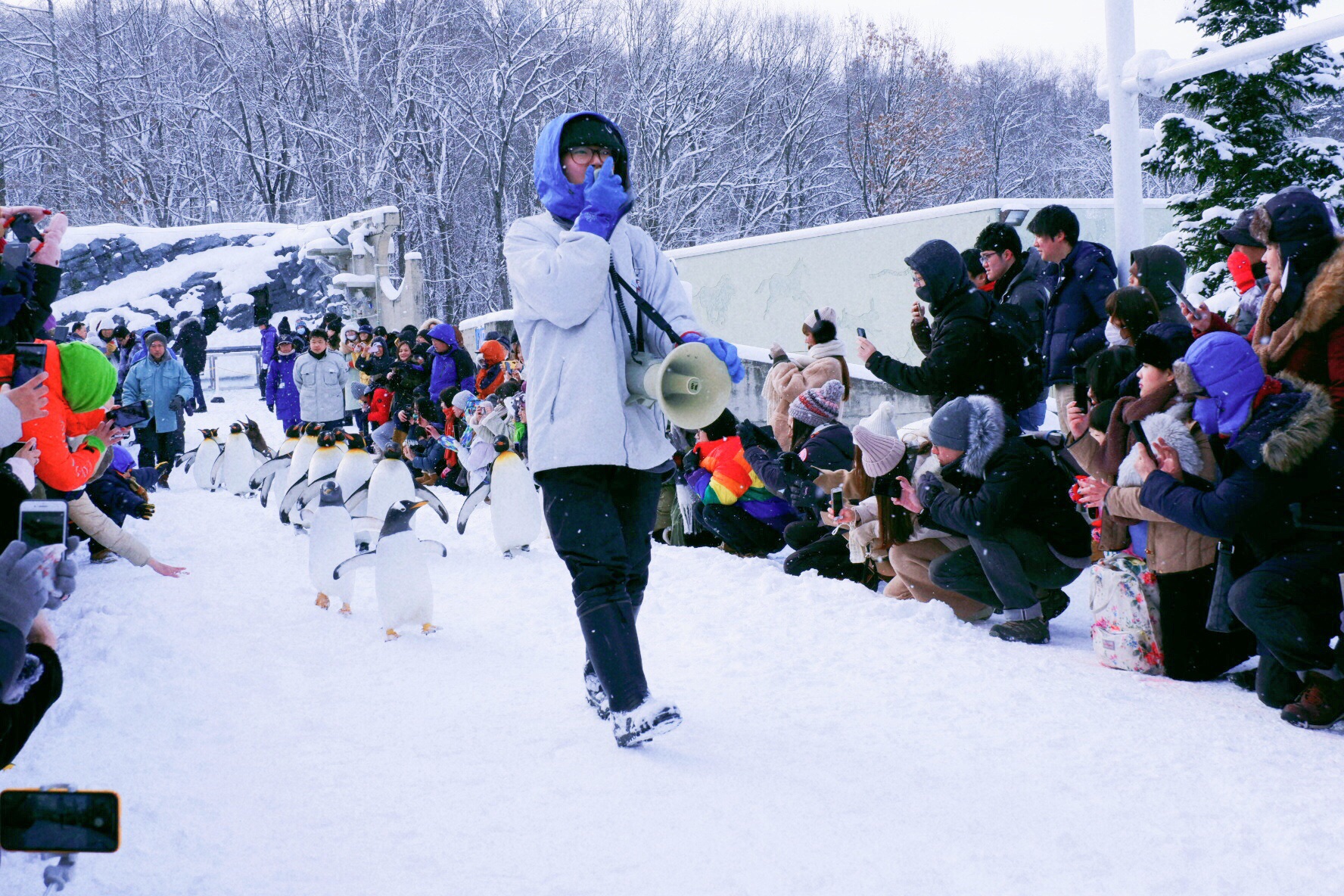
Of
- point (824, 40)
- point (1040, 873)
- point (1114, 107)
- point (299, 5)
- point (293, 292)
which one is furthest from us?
point (824, 40)

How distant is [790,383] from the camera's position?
244 inches

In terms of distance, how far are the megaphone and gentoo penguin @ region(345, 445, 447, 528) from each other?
3599 mm

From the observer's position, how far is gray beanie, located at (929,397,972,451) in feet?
13.7

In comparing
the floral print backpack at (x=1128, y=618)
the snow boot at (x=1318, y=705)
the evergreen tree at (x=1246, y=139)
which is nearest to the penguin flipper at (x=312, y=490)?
the floral print backpack at (x=1128, y=618)

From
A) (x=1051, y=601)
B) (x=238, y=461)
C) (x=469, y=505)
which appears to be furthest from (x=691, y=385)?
(x=238, y=461)

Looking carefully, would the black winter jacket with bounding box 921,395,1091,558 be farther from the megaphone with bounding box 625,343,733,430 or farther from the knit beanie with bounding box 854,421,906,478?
the megaphone with bounding box 625,343,733,430

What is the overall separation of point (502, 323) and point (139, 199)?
18.5m

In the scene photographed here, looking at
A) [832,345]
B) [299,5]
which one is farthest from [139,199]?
[832,345]

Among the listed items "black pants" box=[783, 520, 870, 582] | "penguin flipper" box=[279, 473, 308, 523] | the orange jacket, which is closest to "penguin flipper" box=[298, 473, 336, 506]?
"penguin flipper" box=[279, 473, 308, 523]

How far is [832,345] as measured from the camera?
619cm

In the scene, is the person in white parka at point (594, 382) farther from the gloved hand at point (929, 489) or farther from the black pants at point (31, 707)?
the gloved hand at point (929, 489)

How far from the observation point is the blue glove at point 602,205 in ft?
8.95

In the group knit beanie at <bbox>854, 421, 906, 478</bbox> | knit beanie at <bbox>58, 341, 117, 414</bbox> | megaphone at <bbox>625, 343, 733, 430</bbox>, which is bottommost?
knit beanie at <bbox>854, 421, 906, 478</bbox>

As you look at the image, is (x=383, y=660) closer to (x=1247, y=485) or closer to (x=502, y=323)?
(x=1247, y=485)
